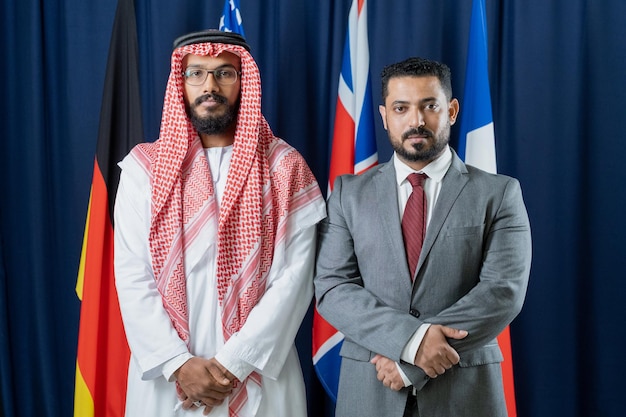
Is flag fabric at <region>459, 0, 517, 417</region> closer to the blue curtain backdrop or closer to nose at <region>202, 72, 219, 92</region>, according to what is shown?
the blue curtain backdrop

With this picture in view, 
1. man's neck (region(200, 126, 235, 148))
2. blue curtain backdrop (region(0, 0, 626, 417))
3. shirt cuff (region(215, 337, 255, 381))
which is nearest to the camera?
shirt cuff (region(215, 337, 255, 381))

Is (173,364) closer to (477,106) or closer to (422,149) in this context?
(422,149)

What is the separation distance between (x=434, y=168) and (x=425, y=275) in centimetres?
35

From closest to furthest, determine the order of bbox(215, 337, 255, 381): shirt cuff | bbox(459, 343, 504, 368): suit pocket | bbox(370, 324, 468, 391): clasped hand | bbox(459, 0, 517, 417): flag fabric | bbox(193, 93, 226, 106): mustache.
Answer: bbox(370, 324, 468, 391): clasped hand
bbox(459, 343, 504, 368): suit pocket
bbox(215, 337, 255, 381): shirt cuff
bbox(193, 93, 226, 106): mustache
bbox(459, 0, 517, 417): flag fabric

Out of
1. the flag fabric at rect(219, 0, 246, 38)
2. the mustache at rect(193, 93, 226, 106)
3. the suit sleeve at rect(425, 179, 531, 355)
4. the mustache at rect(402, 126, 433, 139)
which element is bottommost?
the suit sleeve at rect(425, 179, 531, 355)

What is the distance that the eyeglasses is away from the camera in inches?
81.2

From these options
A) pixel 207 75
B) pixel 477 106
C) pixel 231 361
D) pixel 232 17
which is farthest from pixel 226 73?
pixel 477 106

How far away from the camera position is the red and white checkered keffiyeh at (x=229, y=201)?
195cm

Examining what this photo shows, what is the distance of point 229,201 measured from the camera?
1973 mm

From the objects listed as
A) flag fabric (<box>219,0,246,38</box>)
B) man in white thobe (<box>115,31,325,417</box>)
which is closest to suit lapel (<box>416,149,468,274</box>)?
man in white thobe (<box>115,31,325,417</box>)

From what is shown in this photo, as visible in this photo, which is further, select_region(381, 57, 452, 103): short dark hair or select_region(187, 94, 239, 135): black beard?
select_region(187, 94, 239, 135): black beard
